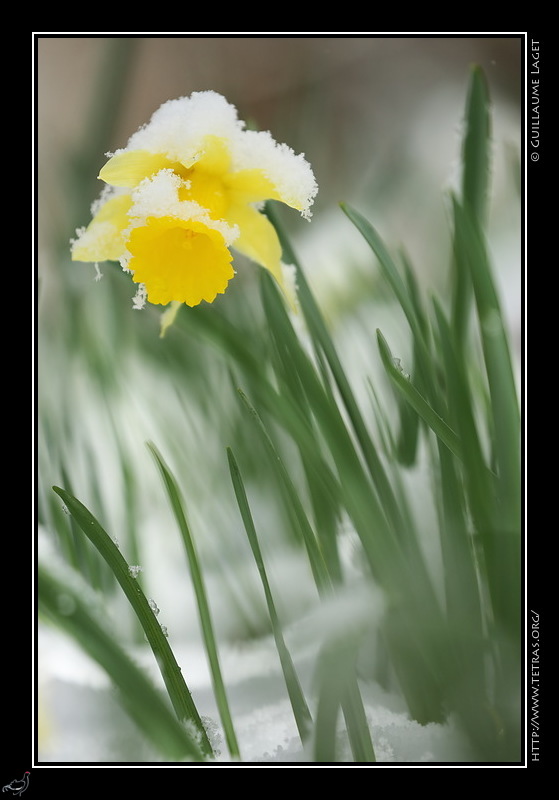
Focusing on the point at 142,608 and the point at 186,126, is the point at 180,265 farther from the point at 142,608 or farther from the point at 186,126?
the point at 142,608

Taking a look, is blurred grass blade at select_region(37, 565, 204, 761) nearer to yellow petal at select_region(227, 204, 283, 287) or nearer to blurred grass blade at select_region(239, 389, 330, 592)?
blurred grass blade at select_region(239, 389, 330, 592)

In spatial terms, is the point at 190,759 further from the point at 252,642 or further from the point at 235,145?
the point at 235,145

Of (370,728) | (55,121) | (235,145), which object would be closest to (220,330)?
(235,145)

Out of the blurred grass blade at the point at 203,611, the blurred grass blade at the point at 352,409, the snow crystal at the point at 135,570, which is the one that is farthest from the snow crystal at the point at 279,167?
the snow crystal at the point at 135,570
